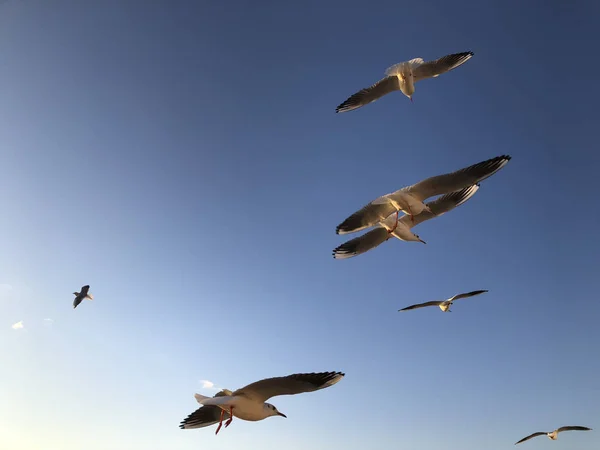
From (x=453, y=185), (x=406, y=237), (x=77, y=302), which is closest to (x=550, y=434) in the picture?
(x=406, y=237)

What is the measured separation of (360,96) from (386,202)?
137 inches

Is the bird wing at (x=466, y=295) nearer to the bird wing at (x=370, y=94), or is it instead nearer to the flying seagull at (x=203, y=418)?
the bird wing at (x=370, y=94)

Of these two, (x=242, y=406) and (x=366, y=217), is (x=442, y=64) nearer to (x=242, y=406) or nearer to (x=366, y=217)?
(x=366, y=217)

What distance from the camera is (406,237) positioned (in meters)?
9.45

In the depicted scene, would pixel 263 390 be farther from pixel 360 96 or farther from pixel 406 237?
pixel 360 96

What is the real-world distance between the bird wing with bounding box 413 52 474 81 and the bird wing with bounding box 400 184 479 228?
2.91m

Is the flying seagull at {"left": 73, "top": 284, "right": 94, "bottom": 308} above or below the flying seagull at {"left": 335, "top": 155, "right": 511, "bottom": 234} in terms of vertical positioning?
above

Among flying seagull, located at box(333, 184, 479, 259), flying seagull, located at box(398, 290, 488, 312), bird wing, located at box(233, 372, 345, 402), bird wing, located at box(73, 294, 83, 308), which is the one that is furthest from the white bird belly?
bird wing, located at box(73, 294, 83, 308)

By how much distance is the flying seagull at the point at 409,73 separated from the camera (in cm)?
1001

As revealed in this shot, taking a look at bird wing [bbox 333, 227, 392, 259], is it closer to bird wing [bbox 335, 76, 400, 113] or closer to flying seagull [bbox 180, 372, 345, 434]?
bird wing [bbox 335, 76, 400, 113]

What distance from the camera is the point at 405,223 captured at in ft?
31.1

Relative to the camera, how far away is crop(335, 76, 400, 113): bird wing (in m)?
10.4

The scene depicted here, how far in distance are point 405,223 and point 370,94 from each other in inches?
135

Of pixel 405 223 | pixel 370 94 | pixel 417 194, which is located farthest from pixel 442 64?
pixel 405 223
